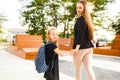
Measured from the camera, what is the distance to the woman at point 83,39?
4457 mm

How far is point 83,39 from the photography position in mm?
4508

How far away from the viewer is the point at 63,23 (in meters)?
36.3

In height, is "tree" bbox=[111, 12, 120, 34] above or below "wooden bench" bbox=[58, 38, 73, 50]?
above

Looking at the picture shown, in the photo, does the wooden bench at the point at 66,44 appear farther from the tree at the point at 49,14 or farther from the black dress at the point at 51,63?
the black dress at the point at 51,63

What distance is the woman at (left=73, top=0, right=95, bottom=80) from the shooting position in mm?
4457

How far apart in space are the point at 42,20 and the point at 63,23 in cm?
317

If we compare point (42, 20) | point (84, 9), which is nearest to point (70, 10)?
point (42, 20)

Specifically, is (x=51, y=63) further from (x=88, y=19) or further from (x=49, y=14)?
(x=49, y=14)

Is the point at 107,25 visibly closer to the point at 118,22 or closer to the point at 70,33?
the point at 118,22

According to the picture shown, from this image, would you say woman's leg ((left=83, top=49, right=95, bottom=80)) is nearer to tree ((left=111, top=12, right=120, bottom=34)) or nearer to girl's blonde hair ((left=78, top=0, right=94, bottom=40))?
girl's blonde hair ((left=78, top=0, right=94, bottom=40))

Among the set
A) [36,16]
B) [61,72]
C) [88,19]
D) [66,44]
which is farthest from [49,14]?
[88,19]

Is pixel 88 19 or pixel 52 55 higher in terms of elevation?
pixel 88 19

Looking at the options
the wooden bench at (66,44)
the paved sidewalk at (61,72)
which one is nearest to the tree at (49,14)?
the wooden bench at (66,44)

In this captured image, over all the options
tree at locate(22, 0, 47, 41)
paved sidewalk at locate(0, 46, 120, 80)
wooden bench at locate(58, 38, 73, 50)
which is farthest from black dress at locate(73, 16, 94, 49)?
tree at locate(22, 0, 47, 41)
